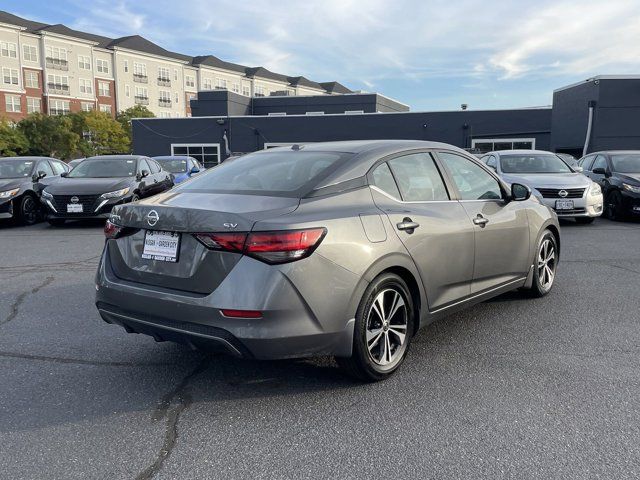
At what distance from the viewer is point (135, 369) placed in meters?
3.89

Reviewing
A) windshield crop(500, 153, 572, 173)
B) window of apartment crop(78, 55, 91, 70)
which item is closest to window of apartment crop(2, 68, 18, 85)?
window of apartment crop(78, 55, 91, 70)

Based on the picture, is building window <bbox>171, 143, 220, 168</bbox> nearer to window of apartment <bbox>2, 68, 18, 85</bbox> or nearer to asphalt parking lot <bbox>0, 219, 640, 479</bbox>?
asphalt parking lot <bbox>0, 219, 640, 479</bbox>

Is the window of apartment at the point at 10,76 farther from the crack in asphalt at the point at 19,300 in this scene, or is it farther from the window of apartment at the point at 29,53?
the crack in asphalt at the point at 19,300

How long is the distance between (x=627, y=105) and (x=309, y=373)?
26.8 m

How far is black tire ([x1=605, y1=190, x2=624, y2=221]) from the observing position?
39.7ft

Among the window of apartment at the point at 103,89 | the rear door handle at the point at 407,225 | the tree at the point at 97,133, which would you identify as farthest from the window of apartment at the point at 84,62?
the rear door handle at the point at 407,225

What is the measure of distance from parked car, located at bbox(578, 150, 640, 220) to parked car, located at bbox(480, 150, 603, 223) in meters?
0.79

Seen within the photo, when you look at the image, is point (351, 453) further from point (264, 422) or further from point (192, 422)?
point (192, 422)

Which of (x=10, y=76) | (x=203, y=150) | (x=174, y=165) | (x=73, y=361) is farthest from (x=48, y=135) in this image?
(x=73, y=361)

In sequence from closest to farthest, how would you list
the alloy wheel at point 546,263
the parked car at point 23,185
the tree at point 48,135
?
the alloy wheel at point 546,263, the parked car at point 23,185, the tree at point 48,135

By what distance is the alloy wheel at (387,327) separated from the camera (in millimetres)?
3576

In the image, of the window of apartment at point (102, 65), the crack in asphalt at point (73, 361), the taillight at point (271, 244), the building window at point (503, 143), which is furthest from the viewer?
the window of apartment at point (102, 65)

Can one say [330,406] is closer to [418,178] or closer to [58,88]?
[418,178]

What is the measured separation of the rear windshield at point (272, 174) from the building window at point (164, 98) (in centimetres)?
8924
